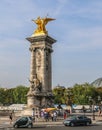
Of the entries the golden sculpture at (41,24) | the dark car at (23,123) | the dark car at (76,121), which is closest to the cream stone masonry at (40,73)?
the golden sculpture at (41,24)

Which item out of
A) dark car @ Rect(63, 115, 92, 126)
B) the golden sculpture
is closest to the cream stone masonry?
the golden sculpture

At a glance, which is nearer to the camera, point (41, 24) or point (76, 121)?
point (76, 121)

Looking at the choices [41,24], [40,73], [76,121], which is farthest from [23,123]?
[41,24]

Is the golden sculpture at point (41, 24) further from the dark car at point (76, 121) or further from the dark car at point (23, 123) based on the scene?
the dark car at point (23, 123)

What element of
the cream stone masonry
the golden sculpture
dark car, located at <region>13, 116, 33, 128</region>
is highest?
the golden sculpture

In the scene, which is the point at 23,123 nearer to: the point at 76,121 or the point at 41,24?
the point at 76,121

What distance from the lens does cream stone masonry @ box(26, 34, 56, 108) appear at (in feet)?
197

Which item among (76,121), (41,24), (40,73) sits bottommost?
(76,121)

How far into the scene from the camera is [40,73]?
2394 inches

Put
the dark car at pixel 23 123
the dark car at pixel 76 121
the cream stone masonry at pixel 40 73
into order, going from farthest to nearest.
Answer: the cream stone masonry at pixel 40 73 < the dark car at pixel 76 121 < the dark car at pixel 23 123

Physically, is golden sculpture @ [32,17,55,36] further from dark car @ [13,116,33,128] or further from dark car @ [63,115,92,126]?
dark car @ [13,116,33,128]

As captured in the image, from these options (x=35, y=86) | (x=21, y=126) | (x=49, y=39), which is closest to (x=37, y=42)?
(x=49, y=39)

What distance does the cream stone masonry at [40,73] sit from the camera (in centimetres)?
6006

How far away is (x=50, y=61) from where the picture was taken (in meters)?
62.8
